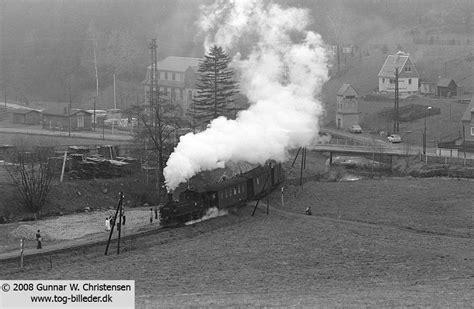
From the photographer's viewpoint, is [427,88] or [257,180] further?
[427,88]

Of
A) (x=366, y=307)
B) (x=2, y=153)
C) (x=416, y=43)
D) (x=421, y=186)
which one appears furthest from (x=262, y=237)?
(x=416, y=43)

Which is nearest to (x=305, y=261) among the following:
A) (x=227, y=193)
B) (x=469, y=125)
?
(x=227, y=193)

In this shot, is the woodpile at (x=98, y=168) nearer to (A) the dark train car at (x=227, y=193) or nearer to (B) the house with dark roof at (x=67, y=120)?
(A) the dark train car at (x=227, y=193)

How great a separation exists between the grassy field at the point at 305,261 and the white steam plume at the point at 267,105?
391 cm

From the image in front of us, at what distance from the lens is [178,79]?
11462 cm

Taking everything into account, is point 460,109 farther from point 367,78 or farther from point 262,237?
point 262,237

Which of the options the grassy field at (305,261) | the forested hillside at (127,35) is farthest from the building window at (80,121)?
the grassy field at (305,261)

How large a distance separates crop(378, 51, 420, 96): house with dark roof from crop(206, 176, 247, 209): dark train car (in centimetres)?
6004

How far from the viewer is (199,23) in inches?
5595

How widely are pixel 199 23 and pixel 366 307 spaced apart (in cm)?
12037

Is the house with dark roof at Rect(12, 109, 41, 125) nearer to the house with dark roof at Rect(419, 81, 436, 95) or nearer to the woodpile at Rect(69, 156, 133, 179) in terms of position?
the woodpile at Rect(69, 156, 133, 179)

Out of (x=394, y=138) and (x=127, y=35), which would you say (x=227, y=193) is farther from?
(x=127, y=35)

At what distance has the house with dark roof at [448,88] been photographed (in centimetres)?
10081

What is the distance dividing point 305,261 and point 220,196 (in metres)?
10.6
